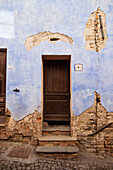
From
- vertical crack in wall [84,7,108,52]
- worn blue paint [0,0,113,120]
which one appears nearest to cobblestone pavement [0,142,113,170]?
worn blue paint [0,0,113,120]

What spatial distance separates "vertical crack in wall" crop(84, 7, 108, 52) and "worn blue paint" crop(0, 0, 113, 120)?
119 millimetres

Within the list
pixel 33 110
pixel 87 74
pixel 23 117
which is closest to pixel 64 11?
pixel 87 74

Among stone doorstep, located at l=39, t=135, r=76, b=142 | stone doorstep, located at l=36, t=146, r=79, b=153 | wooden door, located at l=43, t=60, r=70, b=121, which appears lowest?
stone doorstep, located at l=36, t=146, r=79, b=153

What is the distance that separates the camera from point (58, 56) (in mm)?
3658

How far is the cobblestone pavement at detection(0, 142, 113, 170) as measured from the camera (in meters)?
2.62

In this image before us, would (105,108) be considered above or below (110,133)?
above

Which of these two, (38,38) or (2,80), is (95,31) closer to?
(38,38)

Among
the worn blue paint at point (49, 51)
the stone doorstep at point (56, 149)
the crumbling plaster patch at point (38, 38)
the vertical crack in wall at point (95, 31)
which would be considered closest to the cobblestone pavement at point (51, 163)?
the stone doorstep at point (56, 149)

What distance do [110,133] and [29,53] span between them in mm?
3161

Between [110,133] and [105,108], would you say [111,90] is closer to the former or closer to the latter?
[105,108]

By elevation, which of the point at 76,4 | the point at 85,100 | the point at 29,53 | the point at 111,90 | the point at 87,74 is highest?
the point at 76,4

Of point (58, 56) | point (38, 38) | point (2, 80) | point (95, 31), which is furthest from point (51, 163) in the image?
point (95, 31)

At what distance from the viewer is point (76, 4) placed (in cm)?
362

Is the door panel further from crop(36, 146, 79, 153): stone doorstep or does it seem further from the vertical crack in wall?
the vertical crack in wall
